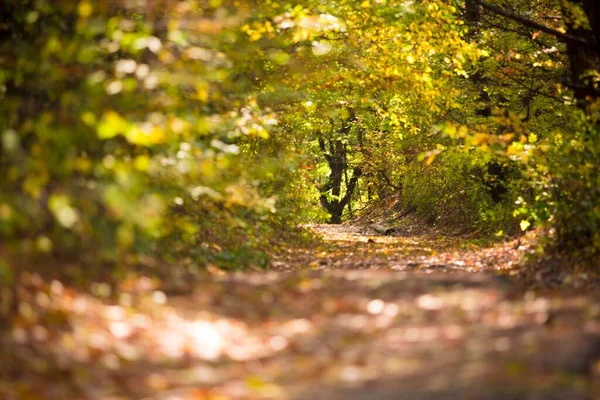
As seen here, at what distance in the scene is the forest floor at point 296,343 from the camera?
4801 mm

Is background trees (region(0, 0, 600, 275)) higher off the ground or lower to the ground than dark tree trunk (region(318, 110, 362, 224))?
higher

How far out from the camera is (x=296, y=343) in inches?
238

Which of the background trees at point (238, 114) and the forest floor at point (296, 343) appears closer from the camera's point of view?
the forest floor at point (296, 343)

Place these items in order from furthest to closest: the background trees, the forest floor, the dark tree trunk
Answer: the dark tree trunk, the background trees, the forest floor

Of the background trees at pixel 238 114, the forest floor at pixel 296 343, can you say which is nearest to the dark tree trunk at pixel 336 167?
the background trees at pixel 238 114

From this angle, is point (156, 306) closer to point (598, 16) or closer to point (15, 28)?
point (15, 28)

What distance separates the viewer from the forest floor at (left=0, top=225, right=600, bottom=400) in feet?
15.8

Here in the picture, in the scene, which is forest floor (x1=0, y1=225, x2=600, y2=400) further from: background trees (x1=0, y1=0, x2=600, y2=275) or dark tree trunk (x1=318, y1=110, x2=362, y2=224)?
dark tree trunk (x1=318, y1=110, x2=362, y2=224)

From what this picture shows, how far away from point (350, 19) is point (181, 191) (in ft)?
27.8

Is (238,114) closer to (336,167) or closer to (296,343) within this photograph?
(296,343)

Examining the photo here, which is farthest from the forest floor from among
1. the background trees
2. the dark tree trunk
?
the dark tree trunk

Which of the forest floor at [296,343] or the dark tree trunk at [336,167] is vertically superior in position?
the forest floor at [296,343]

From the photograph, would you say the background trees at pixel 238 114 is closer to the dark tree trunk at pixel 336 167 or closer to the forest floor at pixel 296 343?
the forest floor at pixel 296 343

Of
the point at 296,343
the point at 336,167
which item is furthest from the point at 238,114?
the point at 336,167
